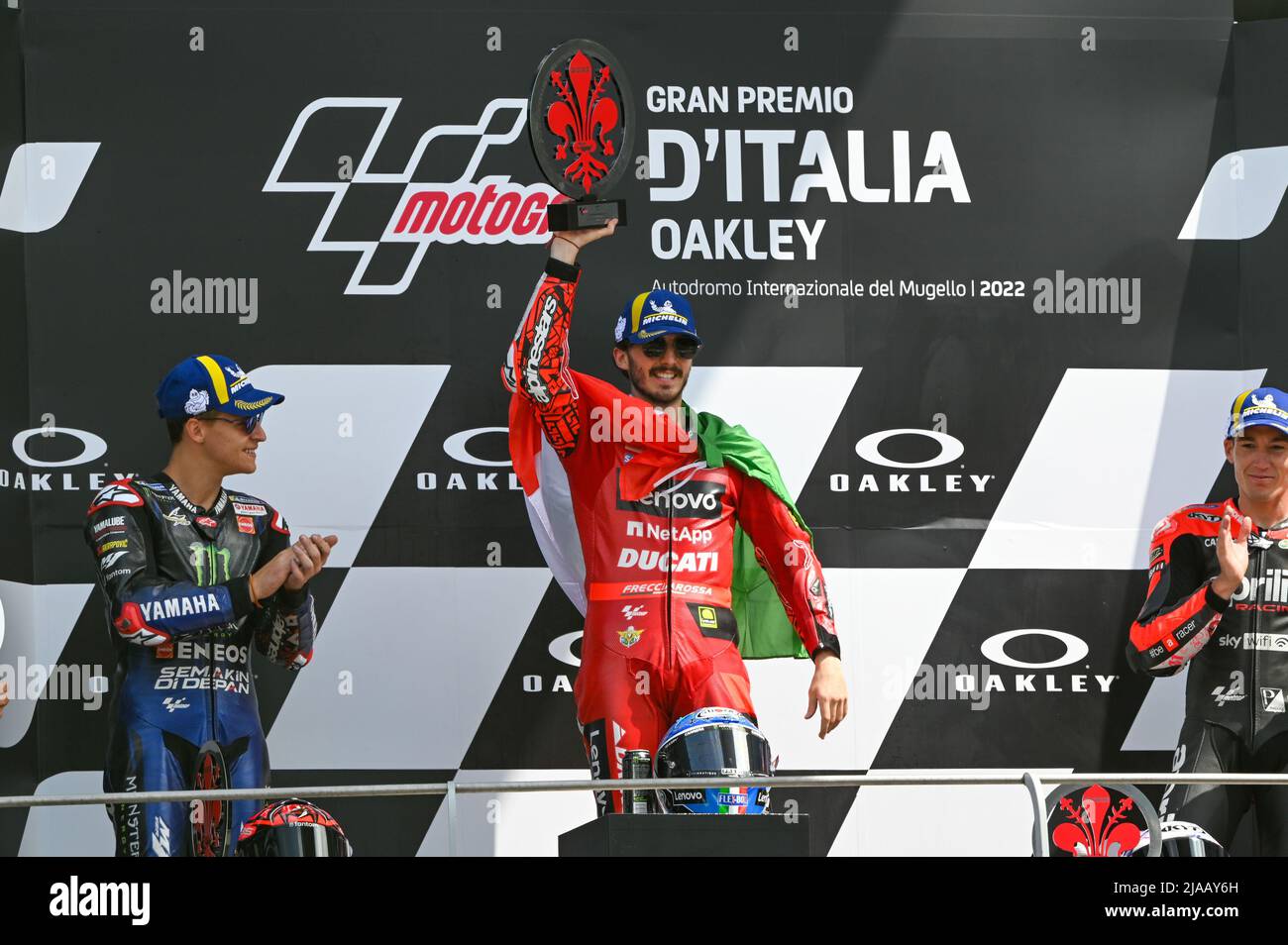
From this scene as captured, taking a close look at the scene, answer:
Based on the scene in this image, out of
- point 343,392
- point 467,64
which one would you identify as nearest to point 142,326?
point 343,392

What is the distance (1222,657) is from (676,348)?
1.87m

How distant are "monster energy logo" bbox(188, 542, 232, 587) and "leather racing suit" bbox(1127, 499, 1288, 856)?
2.69 meters

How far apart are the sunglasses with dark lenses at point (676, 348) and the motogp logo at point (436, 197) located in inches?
32.5

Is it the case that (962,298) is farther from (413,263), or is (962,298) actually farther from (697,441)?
(413,263)

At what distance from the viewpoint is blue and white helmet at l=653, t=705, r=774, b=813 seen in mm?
4340

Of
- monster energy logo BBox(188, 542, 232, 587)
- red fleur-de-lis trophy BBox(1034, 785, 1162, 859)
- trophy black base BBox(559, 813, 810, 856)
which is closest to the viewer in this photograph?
trophy black base BBox(559, 813, 810, 856)

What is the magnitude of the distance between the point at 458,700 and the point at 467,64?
2.10 m

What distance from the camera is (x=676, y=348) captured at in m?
5.31

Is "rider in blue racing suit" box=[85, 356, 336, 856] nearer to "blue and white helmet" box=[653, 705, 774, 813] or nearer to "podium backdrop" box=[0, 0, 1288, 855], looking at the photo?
"podium backdrop" box=[0, 0, 1288, 855]

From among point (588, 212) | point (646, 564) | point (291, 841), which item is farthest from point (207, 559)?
point (588, 212)

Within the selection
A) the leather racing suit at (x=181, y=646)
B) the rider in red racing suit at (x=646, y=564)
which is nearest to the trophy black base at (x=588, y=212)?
the rider in red racing suit at (x=646, y=564)

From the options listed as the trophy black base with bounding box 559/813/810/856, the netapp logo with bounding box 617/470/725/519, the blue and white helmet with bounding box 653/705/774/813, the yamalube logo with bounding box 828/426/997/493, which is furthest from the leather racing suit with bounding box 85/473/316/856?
the yamalube logo with bounding box 828/426/997/493
